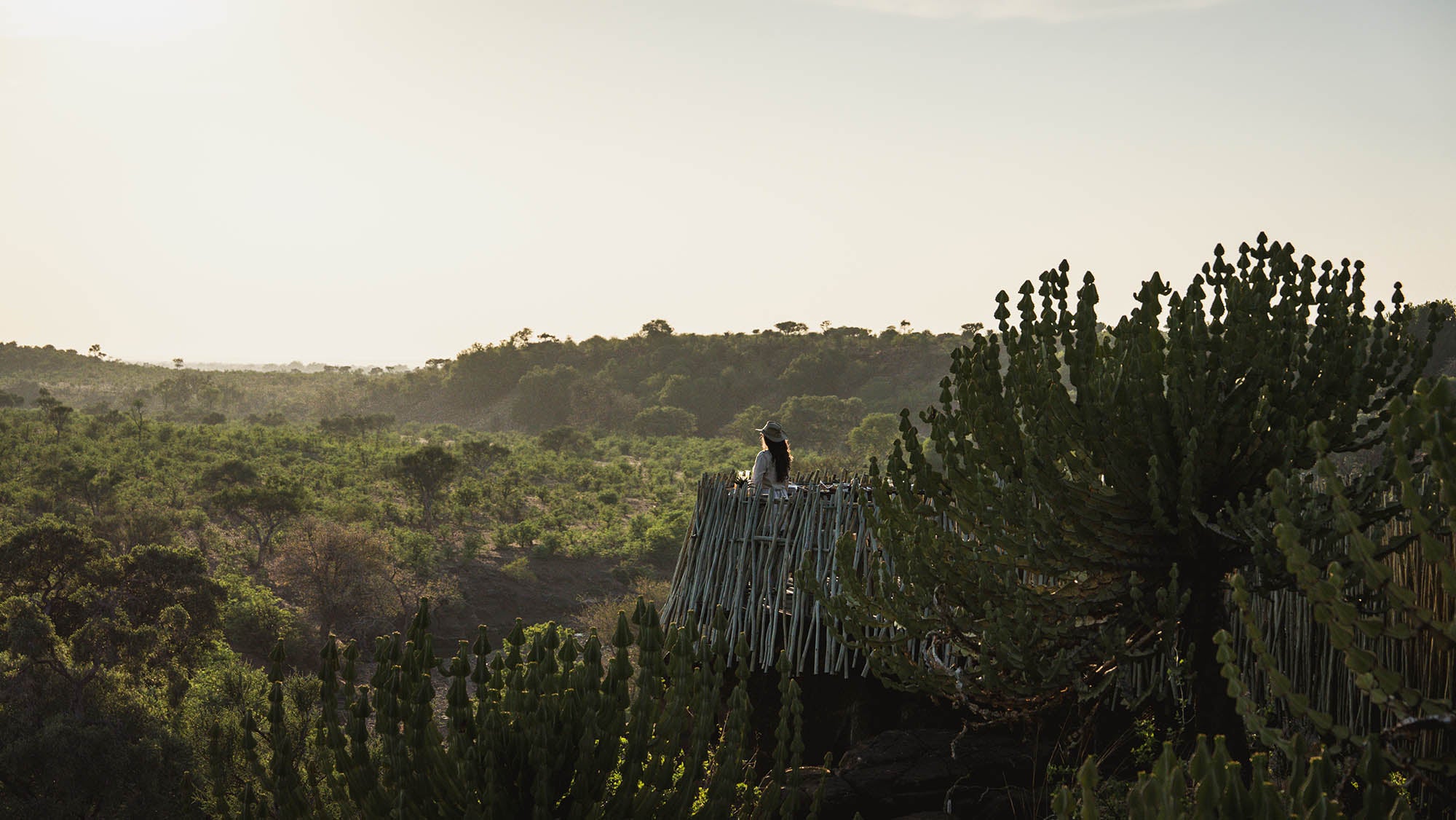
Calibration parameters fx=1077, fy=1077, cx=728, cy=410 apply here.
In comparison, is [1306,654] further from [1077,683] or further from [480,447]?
[480,447]

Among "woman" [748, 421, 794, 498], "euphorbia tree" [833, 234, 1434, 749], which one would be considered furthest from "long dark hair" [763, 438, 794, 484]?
"euphorbia tree" [833, 234, 1434, 749]

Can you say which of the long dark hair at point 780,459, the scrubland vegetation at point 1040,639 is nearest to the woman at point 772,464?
the long dark hair at point 780,459

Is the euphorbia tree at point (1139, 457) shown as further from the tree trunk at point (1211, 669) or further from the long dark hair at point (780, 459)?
the long dark hair at point (780, 459)

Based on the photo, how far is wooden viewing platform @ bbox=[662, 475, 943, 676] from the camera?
19.5 feet

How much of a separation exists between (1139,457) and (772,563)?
2.75m

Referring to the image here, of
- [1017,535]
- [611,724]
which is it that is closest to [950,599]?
[1017,535]

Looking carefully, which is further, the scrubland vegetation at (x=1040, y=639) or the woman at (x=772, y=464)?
the woman at (x=772, y=464)

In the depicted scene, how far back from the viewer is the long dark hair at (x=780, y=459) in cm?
706

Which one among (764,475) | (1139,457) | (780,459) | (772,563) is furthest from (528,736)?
(780,459)

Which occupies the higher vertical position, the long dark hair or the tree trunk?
the long dark hair

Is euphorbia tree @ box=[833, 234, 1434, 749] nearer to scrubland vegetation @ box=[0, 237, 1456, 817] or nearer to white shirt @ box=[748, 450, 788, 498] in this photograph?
scrubland vegetation @ box=[0, 237, 1456, 817]

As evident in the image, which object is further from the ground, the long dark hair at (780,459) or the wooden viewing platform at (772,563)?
the long dark hair at (780,459)

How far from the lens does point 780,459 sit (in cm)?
711

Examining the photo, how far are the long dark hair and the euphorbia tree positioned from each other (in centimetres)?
273
